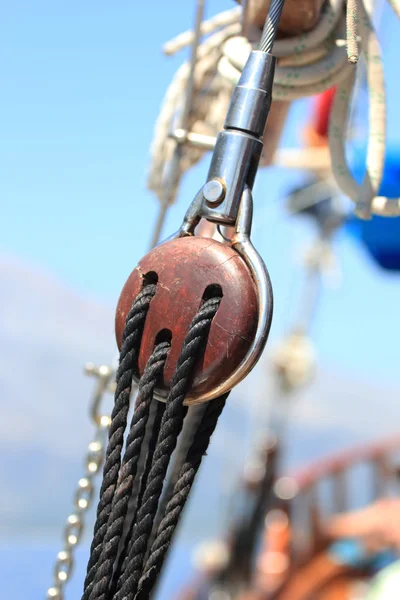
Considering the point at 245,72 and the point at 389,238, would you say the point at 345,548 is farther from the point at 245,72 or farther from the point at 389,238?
the point at 245,72

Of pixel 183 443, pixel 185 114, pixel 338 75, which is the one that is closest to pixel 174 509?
pixel 183 443

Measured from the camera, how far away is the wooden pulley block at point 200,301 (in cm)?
73

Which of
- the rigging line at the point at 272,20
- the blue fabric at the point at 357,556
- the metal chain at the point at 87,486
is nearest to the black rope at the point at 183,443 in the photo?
the metal chain at the point at 87,486

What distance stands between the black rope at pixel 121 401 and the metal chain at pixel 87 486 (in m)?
0.37

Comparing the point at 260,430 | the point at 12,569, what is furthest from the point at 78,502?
the point at 260,430

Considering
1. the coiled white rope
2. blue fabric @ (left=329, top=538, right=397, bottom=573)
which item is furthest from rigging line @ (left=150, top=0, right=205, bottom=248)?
blue fabric @ (left=329, top=538, right=397, bottom=573)

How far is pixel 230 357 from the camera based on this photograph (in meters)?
0.73

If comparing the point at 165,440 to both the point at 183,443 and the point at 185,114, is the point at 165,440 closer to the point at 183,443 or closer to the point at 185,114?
the point at 183,443

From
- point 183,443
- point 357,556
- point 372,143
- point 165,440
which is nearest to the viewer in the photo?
point 165,440

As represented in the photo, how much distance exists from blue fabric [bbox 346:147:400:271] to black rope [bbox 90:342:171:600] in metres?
2.96

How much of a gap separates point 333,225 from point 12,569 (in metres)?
4.74

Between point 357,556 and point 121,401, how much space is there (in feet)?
14.3

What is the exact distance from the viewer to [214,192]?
0.77 metres

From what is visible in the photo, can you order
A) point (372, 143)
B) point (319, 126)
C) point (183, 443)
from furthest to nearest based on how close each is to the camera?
point (319, 126)
point (183, 443)
point (372, 143)
